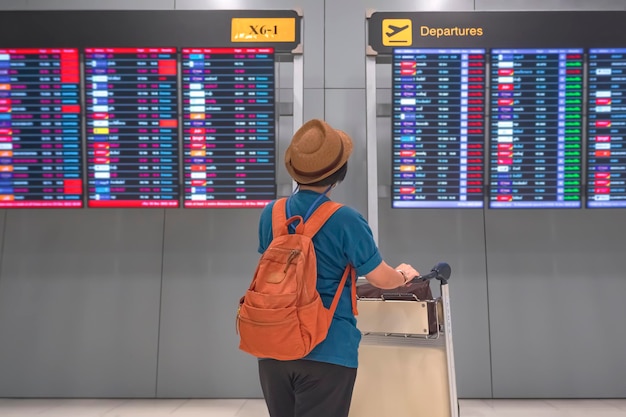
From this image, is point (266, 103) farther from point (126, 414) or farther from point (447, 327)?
point (126, 414)

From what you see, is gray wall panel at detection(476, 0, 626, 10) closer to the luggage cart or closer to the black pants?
the luggage cart

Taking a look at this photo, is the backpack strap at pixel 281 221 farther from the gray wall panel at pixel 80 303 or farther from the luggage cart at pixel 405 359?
the gray wall panel at pixel 80 303

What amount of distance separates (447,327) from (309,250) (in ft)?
3.13

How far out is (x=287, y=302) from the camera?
5.03ft

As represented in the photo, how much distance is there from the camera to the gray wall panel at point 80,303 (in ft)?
12.8

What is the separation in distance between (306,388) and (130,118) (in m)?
2.62

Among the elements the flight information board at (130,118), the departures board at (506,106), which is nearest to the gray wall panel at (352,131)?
the departures board at (506,106)

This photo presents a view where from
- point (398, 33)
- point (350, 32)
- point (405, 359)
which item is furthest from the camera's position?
point (350, 32)

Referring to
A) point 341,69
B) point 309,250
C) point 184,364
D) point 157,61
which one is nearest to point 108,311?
point 184,364

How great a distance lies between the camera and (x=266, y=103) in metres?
3.51

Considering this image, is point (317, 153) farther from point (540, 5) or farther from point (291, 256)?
point (540, 5)

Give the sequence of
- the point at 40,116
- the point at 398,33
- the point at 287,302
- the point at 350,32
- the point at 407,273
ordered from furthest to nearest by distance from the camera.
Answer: the point at 350,32 → the point at 40,116 → the point at 398,33 → the point at 407,273 → the point at 287,302

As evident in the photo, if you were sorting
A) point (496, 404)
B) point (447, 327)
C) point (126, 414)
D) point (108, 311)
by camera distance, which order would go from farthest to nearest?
point (108, 311) < point (496, 404) < point (126, 414) < point (447, 327)

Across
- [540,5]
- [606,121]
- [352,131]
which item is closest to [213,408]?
[352,131]
